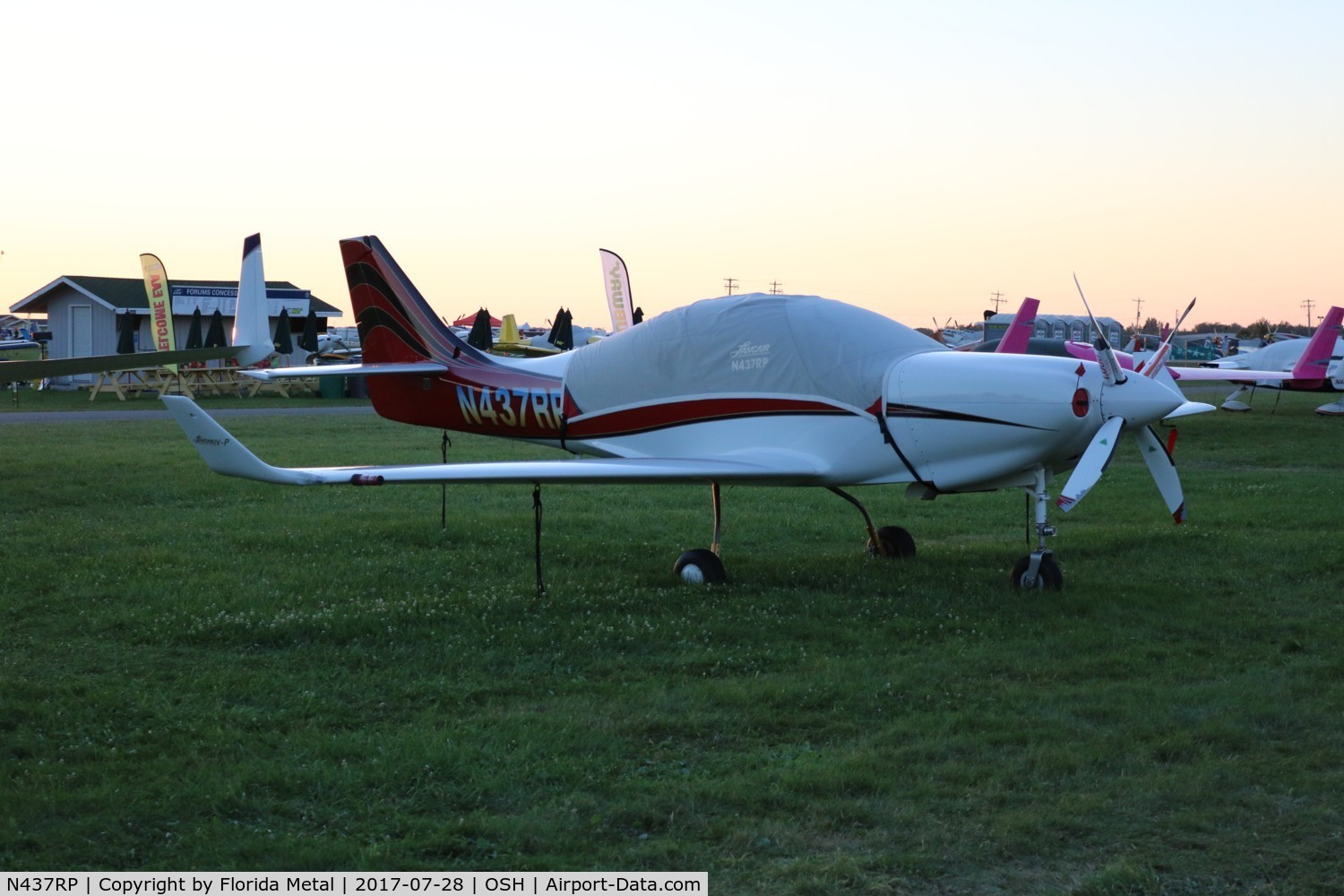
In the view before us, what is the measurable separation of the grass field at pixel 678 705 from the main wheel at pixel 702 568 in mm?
160

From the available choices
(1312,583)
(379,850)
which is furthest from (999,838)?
(1312,583)

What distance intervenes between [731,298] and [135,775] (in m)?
6.46

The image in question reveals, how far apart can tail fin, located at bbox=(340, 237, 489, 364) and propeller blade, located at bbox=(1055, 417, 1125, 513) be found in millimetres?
6115

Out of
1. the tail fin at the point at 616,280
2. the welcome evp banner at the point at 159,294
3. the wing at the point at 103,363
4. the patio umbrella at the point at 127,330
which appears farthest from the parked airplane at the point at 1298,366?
the patio umbrella at the point at 127,330

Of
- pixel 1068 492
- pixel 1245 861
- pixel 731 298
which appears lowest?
pixel 1245 861

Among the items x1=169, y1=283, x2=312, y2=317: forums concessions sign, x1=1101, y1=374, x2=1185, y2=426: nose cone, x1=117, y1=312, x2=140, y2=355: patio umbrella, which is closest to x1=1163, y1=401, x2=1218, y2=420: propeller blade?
x1=1101, y1=374, x2=1185, y2=426: nose cone

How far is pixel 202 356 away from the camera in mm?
6633

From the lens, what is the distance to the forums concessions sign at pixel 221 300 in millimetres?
44938

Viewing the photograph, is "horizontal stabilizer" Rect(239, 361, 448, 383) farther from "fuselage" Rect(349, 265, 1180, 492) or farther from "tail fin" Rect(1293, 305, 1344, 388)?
"tail fin" Rect(1293, 305, 1344, 388)

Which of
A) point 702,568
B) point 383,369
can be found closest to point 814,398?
point 702,568

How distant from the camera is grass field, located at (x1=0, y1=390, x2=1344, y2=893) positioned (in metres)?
4.50

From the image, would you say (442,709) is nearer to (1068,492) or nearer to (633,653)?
(633,653)

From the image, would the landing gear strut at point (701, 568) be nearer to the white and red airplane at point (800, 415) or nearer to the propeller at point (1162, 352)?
the white and red airplane at point (800, 415)

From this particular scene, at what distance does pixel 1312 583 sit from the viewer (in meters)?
9.59
